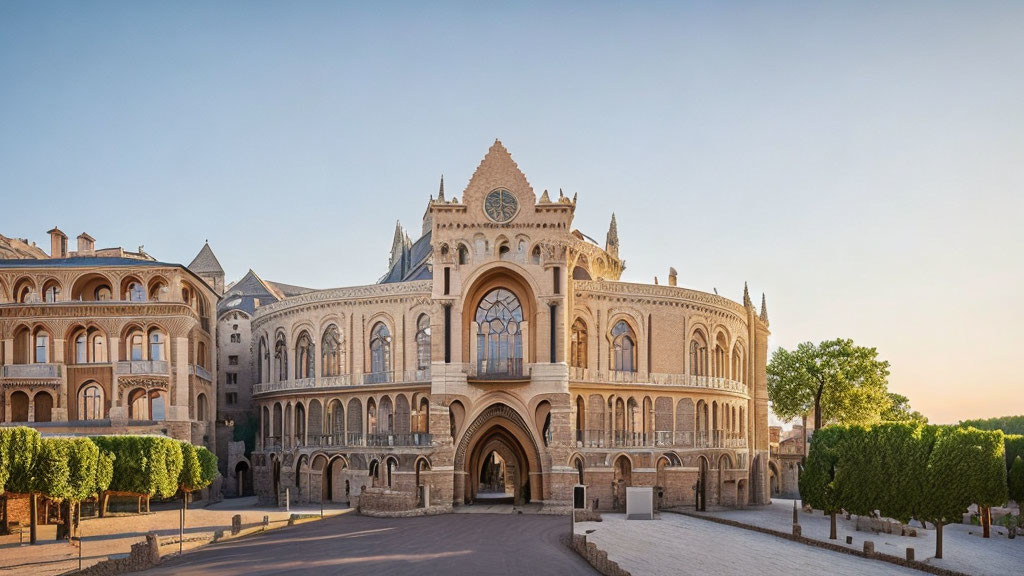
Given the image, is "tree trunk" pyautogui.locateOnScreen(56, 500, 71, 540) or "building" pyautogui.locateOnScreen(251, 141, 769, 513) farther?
"building" pyautogui.locateOnScreen(251, 141, 769, 513)

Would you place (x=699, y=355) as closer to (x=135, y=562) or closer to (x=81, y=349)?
(x=135, y=562)

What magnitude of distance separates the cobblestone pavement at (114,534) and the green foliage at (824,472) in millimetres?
28948

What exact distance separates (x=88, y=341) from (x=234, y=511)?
17929mm

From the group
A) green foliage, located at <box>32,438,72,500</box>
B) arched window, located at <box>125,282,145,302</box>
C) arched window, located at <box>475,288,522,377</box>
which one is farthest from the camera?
arched window, located at <box>125,282,145,302</box>

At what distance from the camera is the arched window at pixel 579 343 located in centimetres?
6525

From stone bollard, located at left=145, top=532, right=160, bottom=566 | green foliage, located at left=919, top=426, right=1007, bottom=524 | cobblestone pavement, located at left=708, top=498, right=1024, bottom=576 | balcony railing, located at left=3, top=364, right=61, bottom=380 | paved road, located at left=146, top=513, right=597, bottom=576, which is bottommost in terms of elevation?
cobblestone pavement, located at left=708, top=498, right=1024, bottom=576

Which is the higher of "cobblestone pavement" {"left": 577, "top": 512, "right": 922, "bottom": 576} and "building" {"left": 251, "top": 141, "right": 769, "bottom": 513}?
"building" {"left": 251, "top": 141, "right": 769, "bottom": 513}

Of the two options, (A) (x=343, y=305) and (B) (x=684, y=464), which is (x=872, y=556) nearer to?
(B) (x=684, y=464)

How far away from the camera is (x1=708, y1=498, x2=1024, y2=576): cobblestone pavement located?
43875 millimetres

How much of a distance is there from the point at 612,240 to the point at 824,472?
46.1 meters

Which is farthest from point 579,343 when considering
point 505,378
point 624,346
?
point 505,378

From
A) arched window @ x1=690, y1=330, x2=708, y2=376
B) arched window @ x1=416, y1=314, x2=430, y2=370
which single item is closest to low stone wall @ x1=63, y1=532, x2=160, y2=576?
arched window @ x1=416, y1=314, x2=430, y2=370

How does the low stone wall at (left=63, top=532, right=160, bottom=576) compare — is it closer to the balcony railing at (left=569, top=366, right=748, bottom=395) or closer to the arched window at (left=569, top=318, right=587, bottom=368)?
the balcony railing at (left=569, top=366, right=748, bottom=395)

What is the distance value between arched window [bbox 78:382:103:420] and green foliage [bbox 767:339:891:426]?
62010mm
